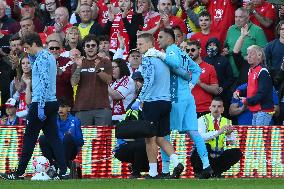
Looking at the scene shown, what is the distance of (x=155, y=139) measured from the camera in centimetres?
1805

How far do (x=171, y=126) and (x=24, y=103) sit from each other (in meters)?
5.55

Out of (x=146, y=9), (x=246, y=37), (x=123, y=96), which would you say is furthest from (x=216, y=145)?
(x=146, y=9)

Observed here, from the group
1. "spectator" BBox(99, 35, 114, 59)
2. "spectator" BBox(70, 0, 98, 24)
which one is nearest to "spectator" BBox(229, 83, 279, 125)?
"spectator" BBox(99, 35, 114, 59)

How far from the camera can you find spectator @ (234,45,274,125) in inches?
827

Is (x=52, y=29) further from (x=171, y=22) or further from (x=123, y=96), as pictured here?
(x=123, y=96)

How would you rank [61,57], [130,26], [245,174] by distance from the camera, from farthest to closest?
[130,26]
[61,57]
[245,174]

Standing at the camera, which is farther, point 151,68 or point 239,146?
point 239,146

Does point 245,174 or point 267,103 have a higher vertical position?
point 267,103

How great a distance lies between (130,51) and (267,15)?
299 centimetres

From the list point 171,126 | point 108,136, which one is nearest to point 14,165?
point 108,136

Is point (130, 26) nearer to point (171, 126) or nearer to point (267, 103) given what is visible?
point (267, 103)

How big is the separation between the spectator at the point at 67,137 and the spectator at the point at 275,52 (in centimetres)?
452

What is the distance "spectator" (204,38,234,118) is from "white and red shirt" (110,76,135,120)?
1.58 meters

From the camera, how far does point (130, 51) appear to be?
922 inches
